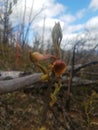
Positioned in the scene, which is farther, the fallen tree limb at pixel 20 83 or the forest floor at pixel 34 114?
the forest floor at pixel 34 114

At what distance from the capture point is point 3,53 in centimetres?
415

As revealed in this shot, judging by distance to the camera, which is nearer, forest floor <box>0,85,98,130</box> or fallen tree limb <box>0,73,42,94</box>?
fallen tree limb <box>0,73,42,94</box>

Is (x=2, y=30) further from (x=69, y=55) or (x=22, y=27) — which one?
(x=69, y=55)

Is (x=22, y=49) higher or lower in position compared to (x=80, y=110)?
higher

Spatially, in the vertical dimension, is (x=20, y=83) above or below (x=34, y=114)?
above

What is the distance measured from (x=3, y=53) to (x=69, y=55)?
0.87 metres

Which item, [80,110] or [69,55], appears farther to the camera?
[69,55]

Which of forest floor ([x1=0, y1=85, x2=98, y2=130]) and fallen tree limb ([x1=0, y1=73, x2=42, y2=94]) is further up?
fallen tree limb ([x1=0, y1=73, x2=42, y2=94])

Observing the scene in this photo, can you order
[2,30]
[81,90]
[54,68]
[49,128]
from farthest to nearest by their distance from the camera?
1. [2,30]
2. [81,90]
3. [49,128]
4. [54,68]

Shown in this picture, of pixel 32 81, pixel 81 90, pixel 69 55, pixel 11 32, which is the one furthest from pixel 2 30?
pixel 32 81

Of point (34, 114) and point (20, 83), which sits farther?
point (34, 114)

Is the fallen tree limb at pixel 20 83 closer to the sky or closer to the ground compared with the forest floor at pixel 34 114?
closer to the sky

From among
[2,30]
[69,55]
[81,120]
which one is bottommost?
[81,120]

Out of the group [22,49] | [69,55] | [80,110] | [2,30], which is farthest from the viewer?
[2,30]
